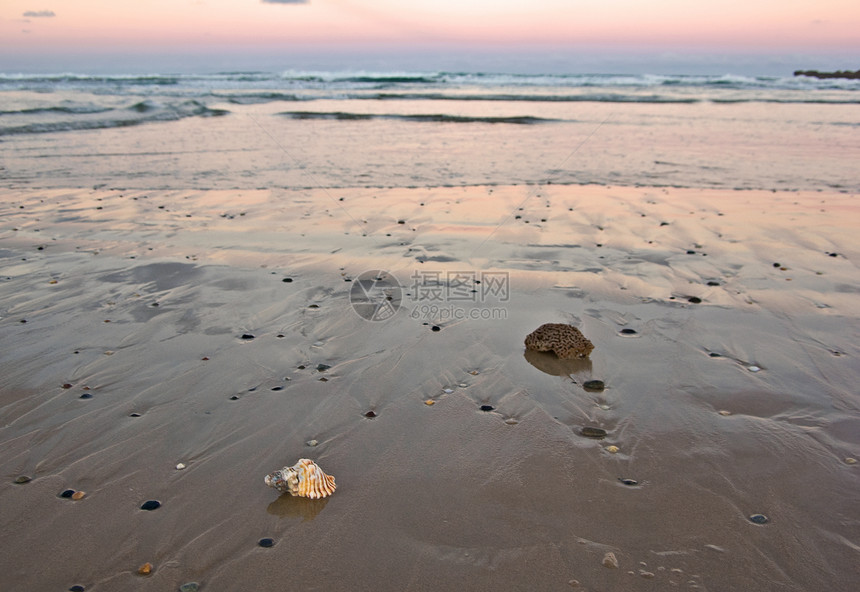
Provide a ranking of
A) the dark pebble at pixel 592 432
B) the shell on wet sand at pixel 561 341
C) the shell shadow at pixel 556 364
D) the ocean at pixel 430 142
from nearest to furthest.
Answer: the dark pebble at pixel 592 432, the shell shadow at pixel 556 364, the shell on wet sand at pixel 561 341, the ocean at pixel 430 142

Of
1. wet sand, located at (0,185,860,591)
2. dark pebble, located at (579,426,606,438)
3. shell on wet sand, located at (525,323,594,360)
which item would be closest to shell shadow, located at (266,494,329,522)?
wet sand, located at (0,185,860,591)

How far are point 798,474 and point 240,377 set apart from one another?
3403mm

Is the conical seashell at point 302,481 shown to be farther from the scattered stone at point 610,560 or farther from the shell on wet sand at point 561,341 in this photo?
the shell on wet sand at point 561,341

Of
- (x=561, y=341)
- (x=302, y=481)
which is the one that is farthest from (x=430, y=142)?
(x=302, y=481)

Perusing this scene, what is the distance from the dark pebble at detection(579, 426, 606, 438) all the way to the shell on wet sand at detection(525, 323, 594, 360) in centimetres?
85

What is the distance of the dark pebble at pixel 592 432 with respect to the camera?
3.14 metres

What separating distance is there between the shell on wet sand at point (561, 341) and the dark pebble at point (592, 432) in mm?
853

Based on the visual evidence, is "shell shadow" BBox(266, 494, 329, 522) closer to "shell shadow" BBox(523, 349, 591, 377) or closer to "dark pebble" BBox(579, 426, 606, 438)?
"dark pebble" BBox(579, 426, 606, 438)

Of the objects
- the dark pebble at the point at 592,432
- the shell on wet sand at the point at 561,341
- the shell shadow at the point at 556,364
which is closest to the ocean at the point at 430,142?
the shell on wet sand at the point at 561,341

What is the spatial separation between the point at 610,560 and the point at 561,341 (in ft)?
6.23

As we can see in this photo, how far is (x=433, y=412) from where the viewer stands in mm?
3404

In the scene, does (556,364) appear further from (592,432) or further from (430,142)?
(430,142)

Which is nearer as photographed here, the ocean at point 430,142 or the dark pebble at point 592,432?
the dark pebble at point 592,432

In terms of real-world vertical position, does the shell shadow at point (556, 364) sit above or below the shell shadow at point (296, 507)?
below
